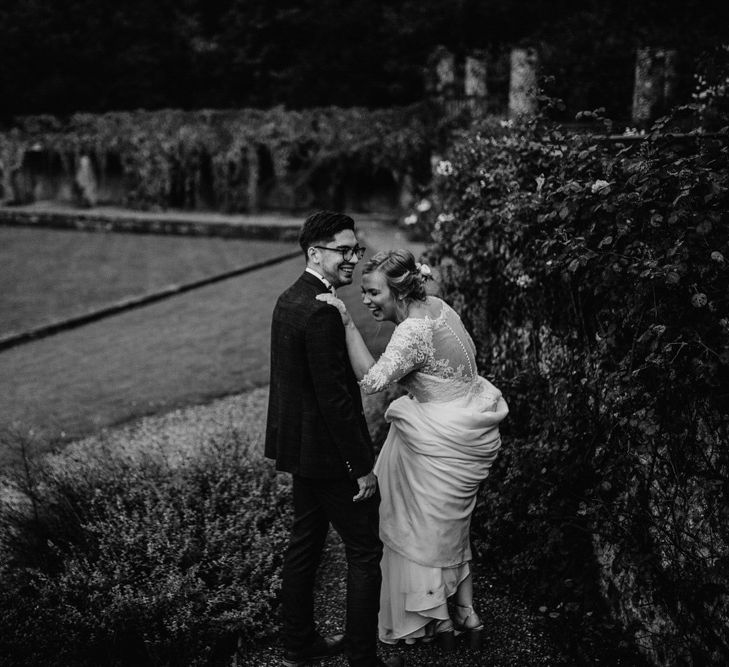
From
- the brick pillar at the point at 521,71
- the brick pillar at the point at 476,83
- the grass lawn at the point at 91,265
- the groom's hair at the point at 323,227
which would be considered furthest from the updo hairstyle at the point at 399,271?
the brick pillar at the point at 476,83

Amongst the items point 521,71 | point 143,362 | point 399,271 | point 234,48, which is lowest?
point 143,362

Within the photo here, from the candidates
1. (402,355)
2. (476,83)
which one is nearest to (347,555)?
(402,355)

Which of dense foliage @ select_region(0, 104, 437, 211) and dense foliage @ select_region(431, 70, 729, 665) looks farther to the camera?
dense foliage @ select_region(0, 104, 437, 211)

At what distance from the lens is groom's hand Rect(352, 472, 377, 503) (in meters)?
3.06

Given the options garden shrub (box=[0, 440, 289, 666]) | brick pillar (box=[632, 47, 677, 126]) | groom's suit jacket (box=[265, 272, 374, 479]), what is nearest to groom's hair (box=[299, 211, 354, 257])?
groom's suit jacket (box=[265, 272, 374, 479])

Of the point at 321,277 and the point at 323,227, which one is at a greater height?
the point at 323,227

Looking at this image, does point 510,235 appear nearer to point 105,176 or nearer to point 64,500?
point 64,500

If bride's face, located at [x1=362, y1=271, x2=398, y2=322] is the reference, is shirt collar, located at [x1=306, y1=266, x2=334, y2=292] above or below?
above

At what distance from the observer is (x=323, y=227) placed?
301 centimetres

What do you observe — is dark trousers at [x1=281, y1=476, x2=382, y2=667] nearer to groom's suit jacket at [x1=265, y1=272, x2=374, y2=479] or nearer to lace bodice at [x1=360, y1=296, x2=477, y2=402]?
groom's suit jacket at [x1=265, y1=272, x2=374, y2=479]

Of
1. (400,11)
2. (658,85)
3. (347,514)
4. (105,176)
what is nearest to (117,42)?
(105,176)

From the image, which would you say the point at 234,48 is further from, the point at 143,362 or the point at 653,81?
the point at 143,362

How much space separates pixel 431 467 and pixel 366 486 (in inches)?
13.6

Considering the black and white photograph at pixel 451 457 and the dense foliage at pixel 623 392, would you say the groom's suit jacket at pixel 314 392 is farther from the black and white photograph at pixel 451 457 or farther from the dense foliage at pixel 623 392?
the dense foliage at pixel 623 392
